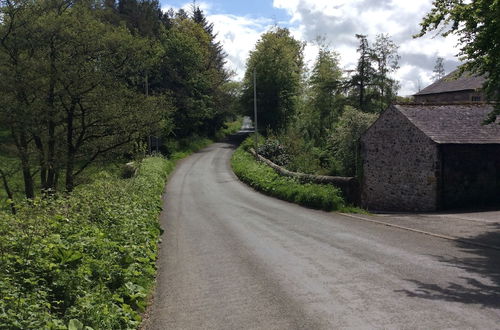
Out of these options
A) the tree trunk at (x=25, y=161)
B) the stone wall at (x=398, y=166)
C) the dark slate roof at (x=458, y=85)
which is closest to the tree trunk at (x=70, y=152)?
the tree trunk at (x=25, y=161)

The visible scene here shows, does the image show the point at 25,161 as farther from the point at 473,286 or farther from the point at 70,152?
the point at 473,286

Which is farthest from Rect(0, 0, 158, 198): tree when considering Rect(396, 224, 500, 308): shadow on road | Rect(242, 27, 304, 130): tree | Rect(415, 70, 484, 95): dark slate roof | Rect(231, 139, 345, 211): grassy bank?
Rect(415, 70, 484, 95): dark slate roof

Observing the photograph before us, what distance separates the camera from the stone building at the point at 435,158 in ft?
66.1

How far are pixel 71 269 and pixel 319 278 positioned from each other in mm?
4694

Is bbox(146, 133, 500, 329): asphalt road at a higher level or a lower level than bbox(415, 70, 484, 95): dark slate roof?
lower

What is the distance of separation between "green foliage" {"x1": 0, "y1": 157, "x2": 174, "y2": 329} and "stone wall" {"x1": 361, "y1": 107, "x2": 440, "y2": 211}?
14.8 m

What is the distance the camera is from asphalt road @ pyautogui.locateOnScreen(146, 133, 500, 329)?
6609 mm

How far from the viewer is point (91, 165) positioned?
30422mm

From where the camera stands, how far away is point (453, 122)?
70.2ft

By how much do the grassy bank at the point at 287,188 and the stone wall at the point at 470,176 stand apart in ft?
16.5

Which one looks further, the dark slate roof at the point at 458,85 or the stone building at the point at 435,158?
the dark slate roof at the point at 458,85

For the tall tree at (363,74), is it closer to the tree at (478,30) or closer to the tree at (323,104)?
the tree at (323,104)

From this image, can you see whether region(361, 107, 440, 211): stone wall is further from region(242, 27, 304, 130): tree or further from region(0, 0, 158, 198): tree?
region(242, 27, 304, 130): tree

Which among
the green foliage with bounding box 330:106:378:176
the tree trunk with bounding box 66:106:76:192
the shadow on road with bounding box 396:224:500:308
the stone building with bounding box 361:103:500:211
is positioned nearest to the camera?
the shadow on road with bounding box 396:224:500:308
